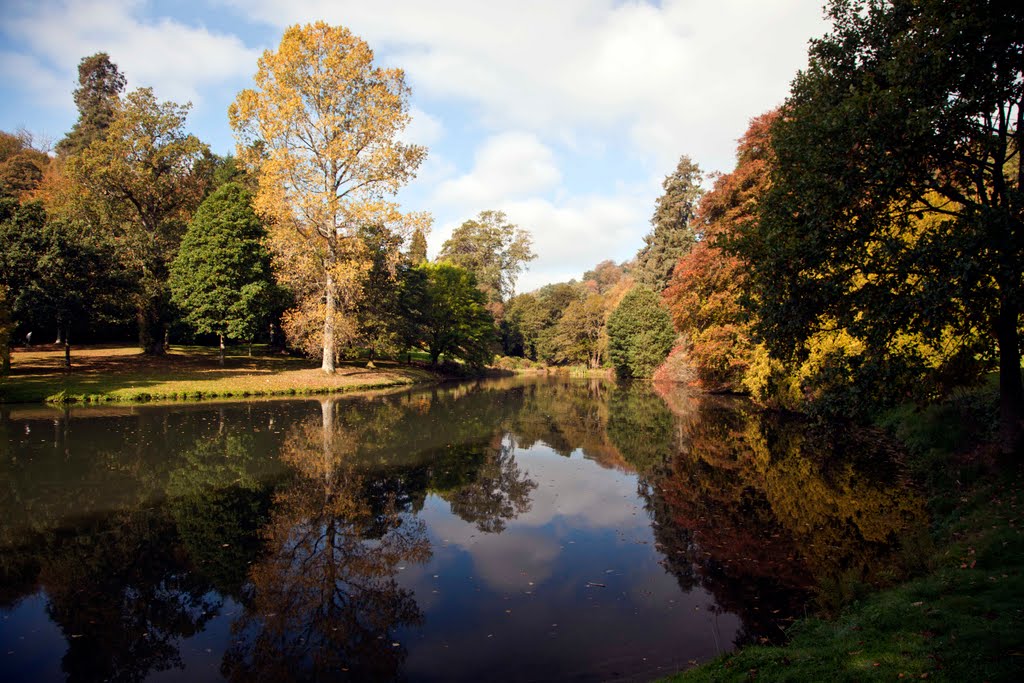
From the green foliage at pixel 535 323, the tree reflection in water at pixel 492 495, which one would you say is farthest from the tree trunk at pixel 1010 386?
the green foliage at pixel 535 323

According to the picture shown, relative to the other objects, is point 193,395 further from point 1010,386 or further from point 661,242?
point 661,242

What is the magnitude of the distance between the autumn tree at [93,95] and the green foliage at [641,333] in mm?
59841

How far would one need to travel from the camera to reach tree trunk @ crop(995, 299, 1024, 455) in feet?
35.4

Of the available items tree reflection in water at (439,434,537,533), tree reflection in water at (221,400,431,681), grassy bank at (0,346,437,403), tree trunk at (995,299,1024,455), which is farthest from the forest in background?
tree reflection in water at (221,400,431,681)

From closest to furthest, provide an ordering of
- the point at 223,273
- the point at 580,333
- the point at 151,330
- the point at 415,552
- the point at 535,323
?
the point at 415,552 → the point at 223,273 → the point at 151,330 → the point at 580,333 → the point at 535,323

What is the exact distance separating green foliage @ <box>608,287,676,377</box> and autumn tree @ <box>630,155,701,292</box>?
8.07m

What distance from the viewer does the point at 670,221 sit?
223 feet

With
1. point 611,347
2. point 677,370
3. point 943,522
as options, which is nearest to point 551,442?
point 943,522

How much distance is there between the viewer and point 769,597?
779 cm

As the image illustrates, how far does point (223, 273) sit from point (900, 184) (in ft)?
126

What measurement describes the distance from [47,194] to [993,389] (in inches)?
2438

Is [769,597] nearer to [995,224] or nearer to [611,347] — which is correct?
[995,224]

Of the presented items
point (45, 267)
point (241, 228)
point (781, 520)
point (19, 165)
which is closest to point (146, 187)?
point (241, 228)

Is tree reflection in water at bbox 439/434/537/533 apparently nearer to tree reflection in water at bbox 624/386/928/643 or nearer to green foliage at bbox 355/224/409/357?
tree reflection in water at bbox 624/386/928/643
